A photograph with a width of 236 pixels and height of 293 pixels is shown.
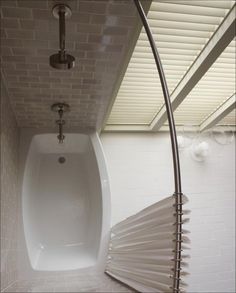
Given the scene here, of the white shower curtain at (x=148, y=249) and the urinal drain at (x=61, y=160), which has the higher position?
the urinal drain at (x=61, y=160)

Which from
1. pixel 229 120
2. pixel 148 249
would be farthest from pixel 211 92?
pixel 148 249

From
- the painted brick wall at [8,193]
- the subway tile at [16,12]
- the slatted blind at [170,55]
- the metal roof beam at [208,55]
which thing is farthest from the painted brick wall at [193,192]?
the subway tile at [16,12]

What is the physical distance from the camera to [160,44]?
182 cm

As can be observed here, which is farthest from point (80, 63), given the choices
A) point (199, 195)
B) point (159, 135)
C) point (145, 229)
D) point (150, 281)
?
point (199, 195)

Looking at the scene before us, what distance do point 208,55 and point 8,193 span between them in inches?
63.2

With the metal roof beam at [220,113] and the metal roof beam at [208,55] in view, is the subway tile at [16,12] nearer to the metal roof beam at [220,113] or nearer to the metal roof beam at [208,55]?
the metal roof beam at [208,55]

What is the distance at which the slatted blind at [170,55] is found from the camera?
1579 millimetres

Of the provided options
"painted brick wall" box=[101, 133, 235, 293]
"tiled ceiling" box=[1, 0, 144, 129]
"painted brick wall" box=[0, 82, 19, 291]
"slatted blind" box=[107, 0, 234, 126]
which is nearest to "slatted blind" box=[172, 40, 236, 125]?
"slatted blind" box=[107, 0, 234, 126]

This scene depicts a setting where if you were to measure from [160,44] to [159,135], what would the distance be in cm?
135

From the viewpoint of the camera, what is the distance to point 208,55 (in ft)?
5.95

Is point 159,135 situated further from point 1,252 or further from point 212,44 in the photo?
point 1,252

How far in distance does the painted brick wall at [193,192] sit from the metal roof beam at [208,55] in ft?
2.25

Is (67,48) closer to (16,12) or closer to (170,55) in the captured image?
(16,12)

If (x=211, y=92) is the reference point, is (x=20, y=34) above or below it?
below
